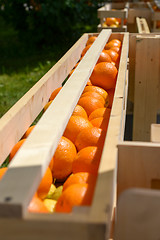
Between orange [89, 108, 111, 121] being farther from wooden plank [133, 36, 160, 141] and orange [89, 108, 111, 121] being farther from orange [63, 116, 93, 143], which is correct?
wooden plank [133, 36, 160, 141]

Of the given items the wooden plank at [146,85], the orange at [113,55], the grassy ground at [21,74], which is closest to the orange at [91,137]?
the orange at [113,55]

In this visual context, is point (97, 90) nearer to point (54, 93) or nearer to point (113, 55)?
point (54, 93)

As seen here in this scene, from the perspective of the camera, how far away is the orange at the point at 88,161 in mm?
1473

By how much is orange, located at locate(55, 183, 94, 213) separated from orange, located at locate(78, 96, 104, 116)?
2.88 ft

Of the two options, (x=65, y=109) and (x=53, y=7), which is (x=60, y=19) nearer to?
(x=53, y=7)

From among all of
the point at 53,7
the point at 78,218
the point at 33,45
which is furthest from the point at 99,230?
the point at 33,45

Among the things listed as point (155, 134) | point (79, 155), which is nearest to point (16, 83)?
point (155, 134)

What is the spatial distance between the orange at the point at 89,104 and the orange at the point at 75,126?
0.23 m

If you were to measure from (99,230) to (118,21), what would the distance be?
5.56 m

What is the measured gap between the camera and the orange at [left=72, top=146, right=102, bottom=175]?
147cm

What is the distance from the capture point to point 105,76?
243 cm

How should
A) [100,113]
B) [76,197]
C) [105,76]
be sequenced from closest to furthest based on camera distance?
1. [76,197]
2. [100,113]
3. [105,76]

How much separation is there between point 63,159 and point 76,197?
0.48m

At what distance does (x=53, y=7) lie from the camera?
7090 mm
